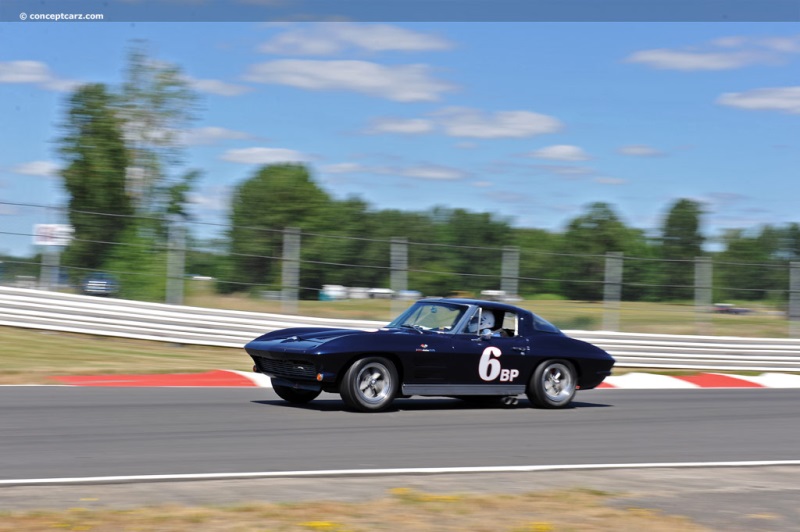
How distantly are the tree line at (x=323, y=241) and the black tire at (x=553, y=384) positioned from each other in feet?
21.7

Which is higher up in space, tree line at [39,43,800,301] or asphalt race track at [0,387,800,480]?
tree line at [39,43,800,301]

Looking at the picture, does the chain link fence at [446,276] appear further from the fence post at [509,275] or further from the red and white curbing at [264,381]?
the red and white curbing at [264,381]

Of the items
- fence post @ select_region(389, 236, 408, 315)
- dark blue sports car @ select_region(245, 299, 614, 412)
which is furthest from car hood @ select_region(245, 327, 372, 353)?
fence post @ select_region(389, 236, 408, 315)

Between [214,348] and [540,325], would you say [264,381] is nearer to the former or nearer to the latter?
[540,325]

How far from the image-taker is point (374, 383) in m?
10.9

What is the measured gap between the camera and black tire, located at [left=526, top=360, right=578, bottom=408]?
40.3 ft

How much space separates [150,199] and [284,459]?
20994 millimetres

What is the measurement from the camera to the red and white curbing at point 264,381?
532 inches

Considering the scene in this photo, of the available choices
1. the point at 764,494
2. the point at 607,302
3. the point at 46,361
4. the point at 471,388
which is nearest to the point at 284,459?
the point at 764,494

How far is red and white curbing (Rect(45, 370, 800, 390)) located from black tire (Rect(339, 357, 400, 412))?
3209 millimetres

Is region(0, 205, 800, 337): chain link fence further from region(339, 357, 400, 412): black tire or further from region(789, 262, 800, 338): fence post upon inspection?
region(339, 357, 400, 412): black tire

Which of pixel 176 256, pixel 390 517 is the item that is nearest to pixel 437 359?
pixel 390 517

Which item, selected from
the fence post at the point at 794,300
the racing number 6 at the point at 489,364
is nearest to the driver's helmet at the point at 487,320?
the racing number 6 at the point at 489,364

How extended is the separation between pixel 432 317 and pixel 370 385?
1.43m
